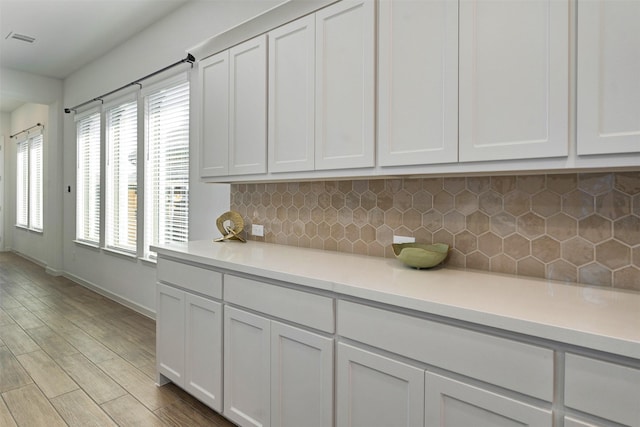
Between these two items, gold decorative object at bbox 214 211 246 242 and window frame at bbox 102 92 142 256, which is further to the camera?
window frame at bbox 102 92 142 256

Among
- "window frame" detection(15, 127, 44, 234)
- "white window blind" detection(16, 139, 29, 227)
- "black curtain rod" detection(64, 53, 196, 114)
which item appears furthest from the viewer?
"white window blind" detection(16, 139, 29, 227)

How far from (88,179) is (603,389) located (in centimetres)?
588

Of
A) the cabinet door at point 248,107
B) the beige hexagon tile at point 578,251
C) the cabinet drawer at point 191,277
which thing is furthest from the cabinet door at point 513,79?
the cabinet drawer at point 191,277

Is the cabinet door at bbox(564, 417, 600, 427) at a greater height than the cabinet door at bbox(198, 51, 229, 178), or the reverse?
the cabinet door at bbox(198, 51, 229, 178)

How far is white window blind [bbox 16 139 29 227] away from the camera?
7384 millimetres

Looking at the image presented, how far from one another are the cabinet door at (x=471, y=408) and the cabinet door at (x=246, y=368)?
0.80m

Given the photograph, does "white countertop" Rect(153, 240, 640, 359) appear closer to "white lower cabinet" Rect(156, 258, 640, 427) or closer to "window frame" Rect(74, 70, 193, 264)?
"white lower cabinet" Rect(156, 258, 640, 427)

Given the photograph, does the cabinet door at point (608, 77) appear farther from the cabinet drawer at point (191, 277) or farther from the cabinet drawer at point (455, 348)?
the cabinet drawer at point (191, 277)

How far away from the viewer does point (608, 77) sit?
117 cm

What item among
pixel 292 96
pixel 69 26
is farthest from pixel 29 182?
pixel 292 96

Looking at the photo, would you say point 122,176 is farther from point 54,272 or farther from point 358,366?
point 358,366

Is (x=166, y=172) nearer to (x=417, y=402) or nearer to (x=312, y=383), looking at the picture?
(x=312, y=383)

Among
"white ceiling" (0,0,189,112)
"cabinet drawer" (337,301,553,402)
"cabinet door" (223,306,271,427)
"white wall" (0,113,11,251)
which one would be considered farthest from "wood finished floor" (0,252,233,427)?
"white wall" (0,113,11,251)

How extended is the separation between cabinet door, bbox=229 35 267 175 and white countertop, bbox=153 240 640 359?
666 millimetres
